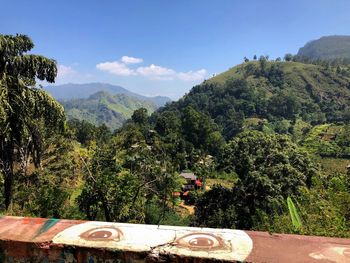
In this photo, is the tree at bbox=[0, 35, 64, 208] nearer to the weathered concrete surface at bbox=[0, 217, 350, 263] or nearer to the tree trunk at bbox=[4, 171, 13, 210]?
the tree trunk at bbox=[4, 171, 13, 210]

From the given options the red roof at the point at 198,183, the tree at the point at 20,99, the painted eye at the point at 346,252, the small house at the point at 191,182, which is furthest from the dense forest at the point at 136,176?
the painted eye at the point at 346,252

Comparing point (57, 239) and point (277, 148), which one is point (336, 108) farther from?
point (57, 239)

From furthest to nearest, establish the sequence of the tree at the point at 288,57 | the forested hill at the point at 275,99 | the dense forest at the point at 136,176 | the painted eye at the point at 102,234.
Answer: the tree at the point at 288,57 → the forested hill at the point at 275,99 → the dense forest at the point at 136,176 → the painted eye at the point at 102,234

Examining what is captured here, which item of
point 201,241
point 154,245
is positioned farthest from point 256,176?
point 154,245

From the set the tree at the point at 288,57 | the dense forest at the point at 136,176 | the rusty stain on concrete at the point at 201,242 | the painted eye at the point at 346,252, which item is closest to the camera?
the painted eye at the point at 346,252

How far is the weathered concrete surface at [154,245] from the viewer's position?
1895 mm

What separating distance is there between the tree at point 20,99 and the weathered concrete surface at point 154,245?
275 inches

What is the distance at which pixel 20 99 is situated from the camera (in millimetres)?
8852

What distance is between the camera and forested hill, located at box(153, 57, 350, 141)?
84838mm

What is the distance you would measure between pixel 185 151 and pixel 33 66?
45299mm

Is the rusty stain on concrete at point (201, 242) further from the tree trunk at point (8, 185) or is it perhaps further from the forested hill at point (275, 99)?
the forested hill at point (275, 99)

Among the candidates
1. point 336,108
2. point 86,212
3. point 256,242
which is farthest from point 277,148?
point 336,108

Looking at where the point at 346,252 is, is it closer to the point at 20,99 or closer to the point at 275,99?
the point at 20,99

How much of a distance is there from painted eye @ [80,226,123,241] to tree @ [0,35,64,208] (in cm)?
711
